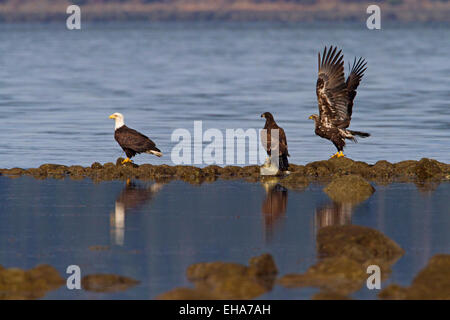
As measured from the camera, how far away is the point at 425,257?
12250 mm

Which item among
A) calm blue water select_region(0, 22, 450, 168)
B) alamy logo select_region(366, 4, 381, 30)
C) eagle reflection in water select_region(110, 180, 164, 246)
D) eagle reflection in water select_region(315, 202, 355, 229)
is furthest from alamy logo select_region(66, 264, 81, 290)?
alamy logo select_region(366, 4, 381, 30)

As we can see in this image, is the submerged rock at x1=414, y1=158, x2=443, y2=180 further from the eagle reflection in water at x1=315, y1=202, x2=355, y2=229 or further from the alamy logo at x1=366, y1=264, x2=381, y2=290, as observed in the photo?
the alamy logo at x1=366, y1=264, x2=381, y2=290

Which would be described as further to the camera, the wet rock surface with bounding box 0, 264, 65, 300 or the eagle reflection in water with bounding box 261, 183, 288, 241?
the eagle reflection in water with bounding box 261, 183, 288, 241

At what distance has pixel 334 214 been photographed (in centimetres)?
1497

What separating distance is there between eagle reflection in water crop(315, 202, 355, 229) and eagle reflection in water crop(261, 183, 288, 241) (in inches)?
21.4

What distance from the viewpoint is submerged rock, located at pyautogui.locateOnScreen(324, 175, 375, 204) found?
16.5 metres

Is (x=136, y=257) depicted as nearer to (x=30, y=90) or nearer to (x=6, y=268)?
(x=6, y=268)

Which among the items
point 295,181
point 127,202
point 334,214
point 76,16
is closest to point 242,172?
point 295,181

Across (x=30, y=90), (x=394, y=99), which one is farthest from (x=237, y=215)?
(x=30, y=90)

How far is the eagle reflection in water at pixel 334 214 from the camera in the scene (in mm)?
14297

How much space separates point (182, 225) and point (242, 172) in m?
5.14

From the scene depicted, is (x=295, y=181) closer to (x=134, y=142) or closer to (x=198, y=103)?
(x=134, y=142)
